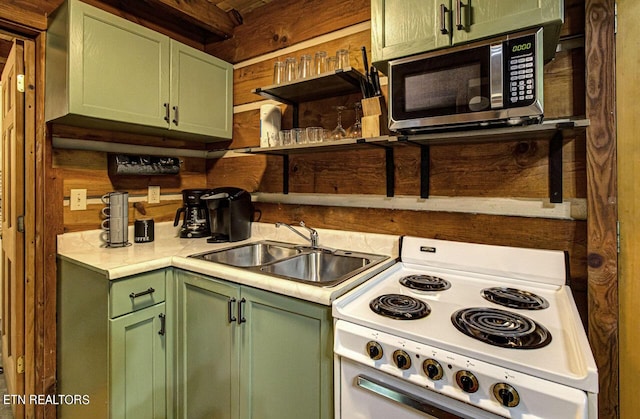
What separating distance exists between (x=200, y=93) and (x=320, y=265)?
1327 mm

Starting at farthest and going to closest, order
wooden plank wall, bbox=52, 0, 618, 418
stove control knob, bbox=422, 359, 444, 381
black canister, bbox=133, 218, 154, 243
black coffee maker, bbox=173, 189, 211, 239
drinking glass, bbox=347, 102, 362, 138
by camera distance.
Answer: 1. black coffee maker, bbox=173, 189, 211, 239
2. black canister, bbox=133, 218, 154, 243
3. drinking glass, bbox=347, 102, 362, 138
4. wooden plank wall, bbox=52, 0, 618, 418
5. stove control knob, bbox=422, 359, 444, 381

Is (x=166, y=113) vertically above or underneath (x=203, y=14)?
underneath

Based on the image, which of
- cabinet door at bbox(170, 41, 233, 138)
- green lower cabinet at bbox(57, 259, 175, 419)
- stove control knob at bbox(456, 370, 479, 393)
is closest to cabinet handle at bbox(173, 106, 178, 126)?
cabinet door at bbox(170, 41, 233, 138)

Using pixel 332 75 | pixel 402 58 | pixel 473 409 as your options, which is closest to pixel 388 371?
pixel 473 409

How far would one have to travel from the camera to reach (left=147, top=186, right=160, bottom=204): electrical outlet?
Answer: 2.16 m

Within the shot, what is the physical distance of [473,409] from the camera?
0.84 metres

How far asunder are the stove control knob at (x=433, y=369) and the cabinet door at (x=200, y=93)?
5.89 feet

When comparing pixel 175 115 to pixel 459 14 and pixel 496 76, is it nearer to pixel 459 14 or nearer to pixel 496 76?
pixel 459 14

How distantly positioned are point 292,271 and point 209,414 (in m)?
0.73

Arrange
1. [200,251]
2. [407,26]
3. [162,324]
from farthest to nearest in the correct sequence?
[200,251] → [162,324] → [407,26]

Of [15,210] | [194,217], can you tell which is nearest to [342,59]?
[194,217]

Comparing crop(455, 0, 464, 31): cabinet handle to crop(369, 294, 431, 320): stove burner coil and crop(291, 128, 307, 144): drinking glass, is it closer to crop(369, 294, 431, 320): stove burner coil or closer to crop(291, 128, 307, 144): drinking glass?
crop(291, 128, 307, 144): drinking glass

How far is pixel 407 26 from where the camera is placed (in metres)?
1.31

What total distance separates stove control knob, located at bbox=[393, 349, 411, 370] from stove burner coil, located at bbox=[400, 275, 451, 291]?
15.9 inches
